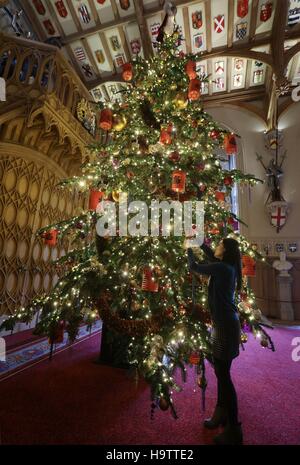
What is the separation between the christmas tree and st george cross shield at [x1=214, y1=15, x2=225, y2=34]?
366 centimetres

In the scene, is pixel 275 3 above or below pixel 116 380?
above

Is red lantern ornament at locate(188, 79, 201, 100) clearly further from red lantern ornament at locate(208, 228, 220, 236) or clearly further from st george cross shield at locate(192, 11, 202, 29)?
st george cross shield at locate(192, 11, 202, 29)

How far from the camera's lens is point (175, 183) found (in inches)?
85.7

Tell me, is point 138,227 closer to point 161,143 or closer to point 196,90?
point 161,143

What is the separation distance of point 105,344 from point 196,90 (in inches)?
116

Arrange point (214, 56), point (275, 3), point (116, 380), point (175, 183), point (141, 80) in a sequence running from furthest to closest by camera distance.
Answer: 1. point (214, 56)
2. point (275, 3)
3. point (141, 80)
4. point (116, 380)
5. point (175, 183)

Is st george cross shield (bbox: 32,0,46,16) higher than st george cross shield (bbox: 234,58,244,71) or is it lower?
higher

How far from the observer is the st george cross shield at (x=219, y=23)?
563 cm

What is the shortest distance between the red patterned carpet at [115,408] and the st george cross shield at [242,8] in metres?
7.01

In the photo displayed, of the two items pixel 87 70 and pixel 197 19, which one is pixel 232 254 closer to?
pixel 197 19

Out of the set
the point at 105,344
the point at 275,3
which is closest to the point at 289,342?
the point at 105,344

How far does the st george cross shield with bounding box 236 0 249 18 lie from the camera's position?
5.31m

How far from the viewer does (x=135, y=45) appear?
611 centimetres

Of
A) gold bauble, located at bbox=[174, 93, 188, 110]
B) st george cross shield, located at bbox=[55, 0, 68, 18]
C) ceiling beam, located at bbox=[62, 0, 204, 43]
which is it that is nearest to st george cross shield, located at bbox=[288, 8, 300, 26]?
ceiling beam, located at bbox=[62, 0, 204, 43]
